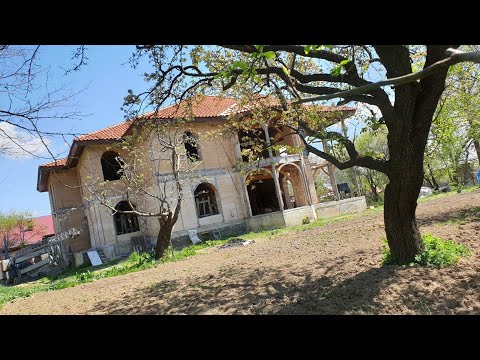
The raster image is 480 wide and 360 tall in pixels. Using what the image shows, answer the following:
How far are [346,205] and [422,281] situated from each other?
18602 mm

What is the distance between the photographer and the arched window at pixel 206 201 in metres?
22.3

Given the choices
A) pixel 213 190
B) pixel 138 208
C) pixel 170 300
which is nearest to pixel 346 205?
pixel 213 190

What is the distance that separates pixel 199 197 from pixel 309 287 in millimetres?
17074

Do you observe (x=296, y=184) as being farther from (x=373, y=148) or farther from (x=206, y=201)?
(x=373, y=148)

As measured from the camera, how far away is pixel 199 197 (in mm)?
22641

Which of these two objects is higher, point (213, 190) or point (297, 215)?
point (213, 190)

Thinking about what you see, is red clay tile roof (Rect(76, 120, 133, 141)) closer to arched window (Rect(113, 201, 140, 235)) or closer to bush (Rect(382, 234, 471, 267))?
arched window (Rect(113, 201, 140, 235))

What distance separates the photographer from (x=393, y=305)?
452 centimetres

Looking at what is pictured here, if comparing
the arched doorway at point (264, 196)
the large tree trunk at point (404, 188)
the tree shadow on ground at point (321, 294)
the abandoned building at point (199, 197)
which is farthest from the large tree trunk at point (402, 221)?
the arched doorway at point (264, 196)

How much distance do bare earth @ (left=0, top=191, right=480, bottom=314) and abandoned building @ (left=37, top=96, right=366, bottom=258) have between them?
35.7 ft

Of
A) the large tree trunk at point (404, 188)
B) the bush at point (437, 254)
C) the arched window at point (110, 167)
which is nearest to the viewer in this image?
the large tree trunk at point (404, 188)

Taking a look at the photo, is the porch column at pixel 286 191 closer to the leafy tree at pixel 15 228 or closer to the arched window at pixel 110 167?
the arched window at pixel 110 167
